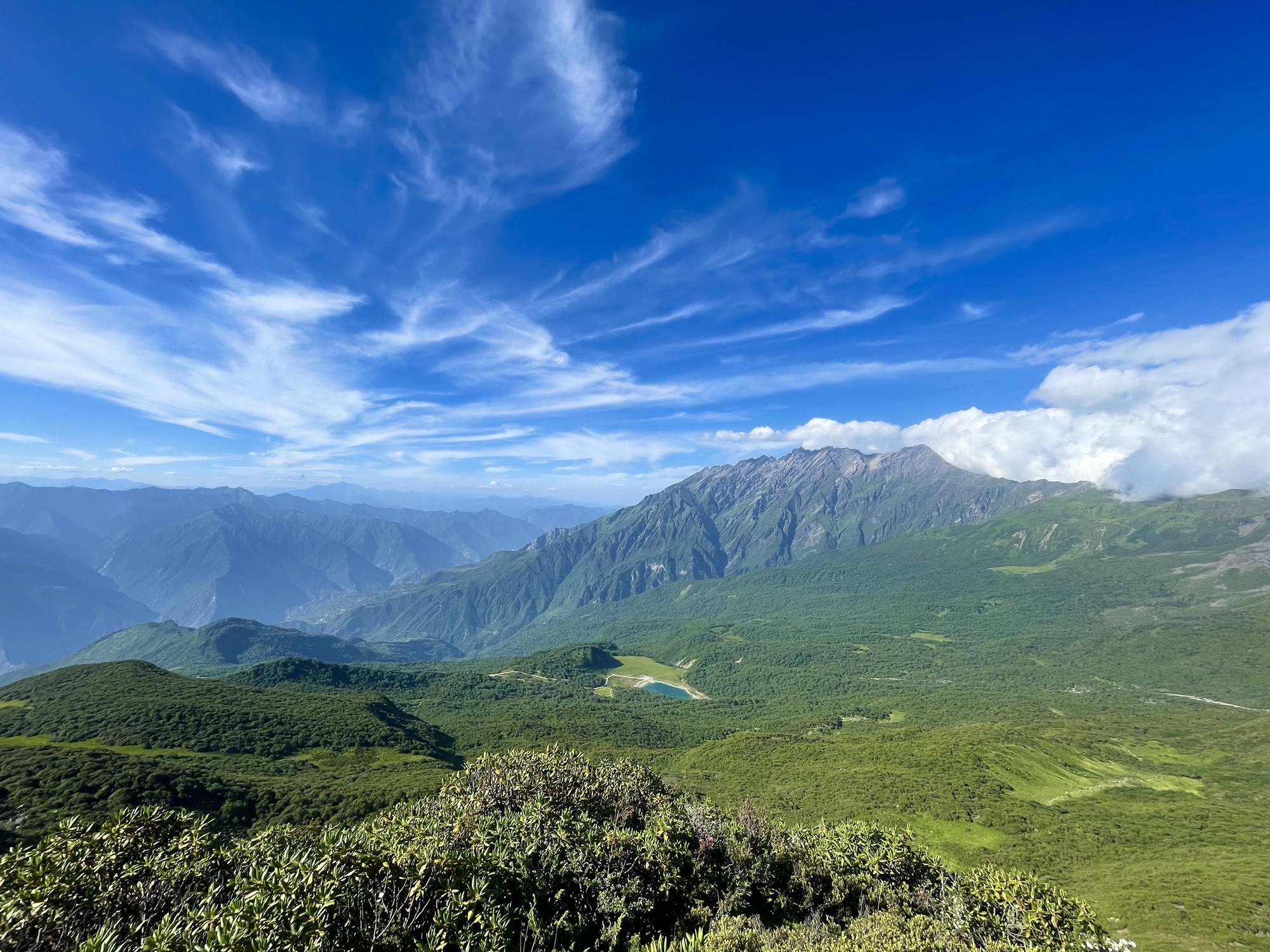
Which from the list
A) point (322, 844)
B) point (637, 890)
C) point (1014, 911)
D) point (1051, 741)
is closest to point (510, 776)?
point (637, 890)

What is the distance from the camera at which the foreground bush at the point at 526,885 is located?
17375 millimetres

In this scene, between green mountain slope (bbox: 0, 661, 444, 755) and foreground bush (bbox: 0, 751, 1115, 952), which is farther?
green mountain slope (bbox: 0, 661, 444, 755)

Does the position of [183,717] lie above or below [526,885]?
below

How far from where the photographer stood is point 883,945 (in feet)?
76.7

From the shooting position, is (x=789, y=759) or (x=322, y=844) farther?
(x=789, y=759)

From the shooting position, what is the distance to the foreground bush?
684 inches

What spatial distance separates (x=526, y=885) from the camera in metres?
25.0

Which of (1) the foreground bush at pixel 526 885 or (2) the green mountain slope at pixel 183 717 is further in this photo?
(2) the green mountain slope at pixel 183 717

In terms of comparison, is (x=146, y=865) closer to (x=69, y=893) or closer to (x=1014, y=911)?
(x=69, y=893)

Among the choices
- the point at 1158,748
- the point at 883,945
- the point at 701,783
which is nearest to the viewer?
the point at 883,945

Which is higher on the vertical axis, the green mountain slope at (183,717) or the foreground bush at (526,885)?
the foreground bush at (526,885)

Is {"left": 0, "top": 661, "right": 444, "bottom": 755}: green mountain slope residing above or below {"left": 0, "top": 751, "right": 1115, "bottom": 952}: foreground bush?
below

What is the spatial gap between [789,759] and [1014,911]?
86746 millimetres

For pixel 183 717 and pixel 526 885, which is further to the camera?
pixel 183 717
